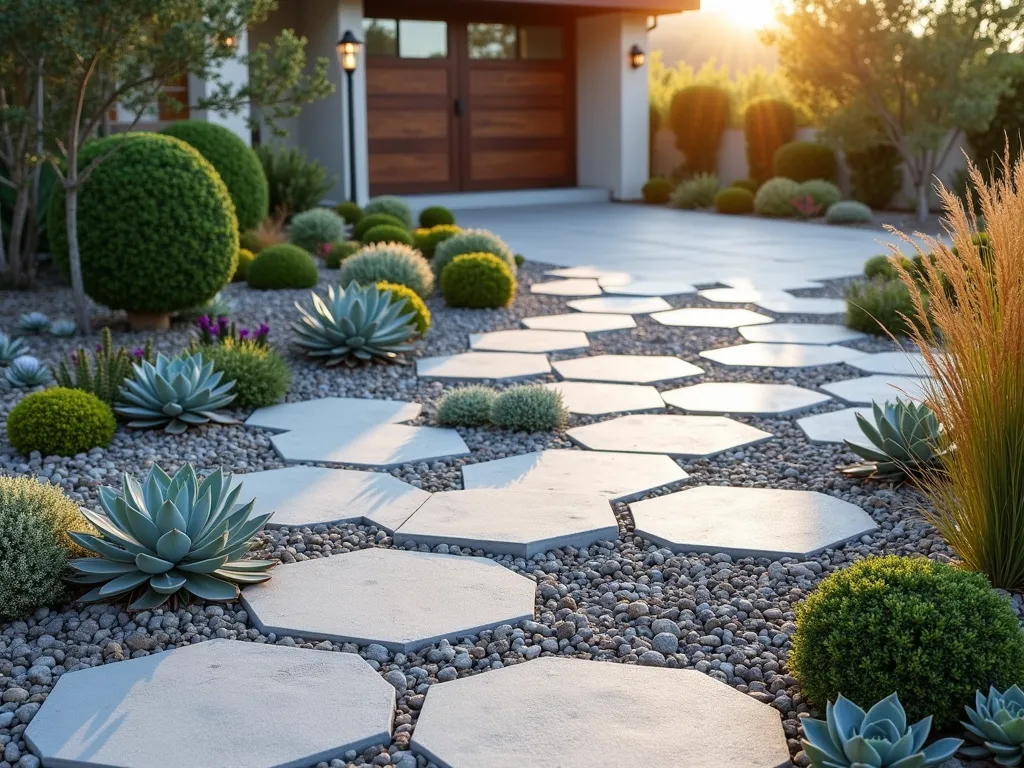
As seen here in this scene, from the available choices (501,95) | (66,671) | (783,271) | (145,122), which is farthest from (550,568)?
(501,95)

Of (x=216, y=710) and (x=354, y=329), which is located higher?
(x=354, y=329)

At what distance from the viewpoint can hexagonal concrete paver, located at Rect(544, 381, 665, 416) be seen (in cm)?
508

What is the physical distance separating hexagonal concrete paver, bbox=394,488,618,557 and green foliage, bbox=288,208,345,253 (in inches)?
292

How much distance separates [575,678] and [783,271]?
25.5ft

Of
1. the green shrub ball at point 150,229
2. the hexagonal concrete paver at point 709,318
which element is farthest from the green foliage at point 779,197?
the green shrub ball at point 150,229

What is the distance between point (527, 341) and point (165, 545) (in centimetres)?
398

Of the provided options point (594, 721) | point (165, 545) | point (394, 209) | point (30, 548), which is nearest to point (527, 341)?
point (165, 545)

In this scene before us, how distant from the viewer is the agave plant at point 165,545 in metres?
2.92

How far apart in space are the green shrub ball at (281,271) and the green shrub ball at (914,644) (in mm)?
6684

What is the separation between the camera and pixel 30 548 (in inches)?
114

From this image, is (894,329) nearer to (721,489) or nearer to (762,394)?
(762,394)

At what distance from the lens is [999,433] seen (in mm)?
2641

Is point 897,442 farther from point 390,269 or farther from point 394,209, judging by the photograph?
point 394,209

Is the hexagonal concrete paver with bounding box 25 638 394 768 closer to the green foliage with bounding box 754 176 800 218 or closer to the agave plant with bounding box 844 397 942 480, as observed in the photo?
the agave plant with bounding box 844 397 942 480
